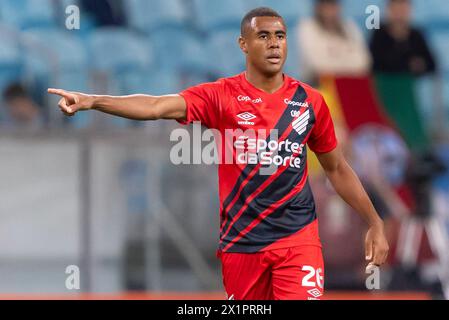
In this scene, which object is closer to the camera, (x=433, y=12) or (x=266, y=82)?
(x=266, y=82)

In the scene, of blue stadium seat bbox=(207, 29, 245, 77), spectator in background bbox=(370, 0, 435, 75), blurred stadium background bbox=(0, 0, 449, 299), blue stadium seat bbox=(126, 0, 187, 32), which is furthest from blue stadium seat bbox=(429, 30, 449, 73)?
blue stadium seat bbox=(126, 0, 187, 32)

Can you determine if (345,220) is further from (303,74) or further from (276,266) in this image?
(276,266)

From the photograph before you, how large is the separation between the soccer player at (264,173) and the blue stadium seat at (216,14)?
6643mm

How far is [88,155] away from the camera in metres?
11.2

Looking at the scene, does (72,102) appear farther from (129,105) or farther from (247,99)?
(247,99)

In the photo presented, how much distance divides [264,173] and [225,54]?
6.43m

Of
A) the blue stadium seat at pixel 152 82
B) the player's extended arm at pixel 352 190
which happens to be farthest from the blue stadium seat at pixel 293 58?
the player's extended arm at pixel 352 190

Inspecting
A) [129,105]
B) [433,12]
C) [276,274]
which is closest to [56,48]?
[433,12]

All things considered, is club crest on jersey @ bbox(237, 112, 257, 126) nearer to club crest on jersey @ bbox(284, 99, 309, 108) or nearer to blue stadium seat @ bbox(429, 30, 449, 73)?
club crest on jersey @ bbox(284, 99, 309, 108)

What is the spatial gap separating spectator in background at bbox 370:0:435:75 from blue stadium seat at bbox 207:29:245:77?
60.0 inches

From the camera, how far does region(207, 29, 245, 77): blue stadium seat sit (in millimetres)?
12219

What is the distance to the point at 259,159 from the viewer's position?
6082mm
